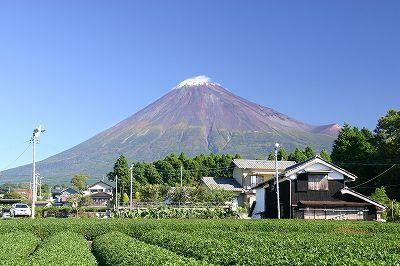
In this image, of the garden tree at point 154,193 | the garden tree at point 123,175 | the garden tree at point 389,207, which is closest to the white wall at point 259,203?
the garden tree at point 389,207

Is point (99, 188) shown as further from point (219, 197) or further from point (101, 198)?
point (219, 197)

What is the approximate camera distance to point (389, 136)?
60.8 m

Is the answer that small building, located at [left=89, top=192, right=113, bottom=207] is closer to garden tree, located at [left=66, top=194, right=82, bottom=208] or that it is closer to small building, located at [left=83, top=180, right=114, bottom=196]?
small building, located at [left=83, top=180, right=114, bottom=196]

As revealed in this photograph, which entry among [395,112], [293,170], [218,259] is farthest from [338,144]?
[218,259]

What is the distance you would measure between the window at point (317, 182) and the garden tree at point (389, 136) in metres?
16.0

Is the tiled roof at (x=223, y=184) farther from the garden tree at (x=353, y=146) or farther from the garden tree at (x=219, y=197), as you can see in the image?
the garden tree at (x=353, y=146)

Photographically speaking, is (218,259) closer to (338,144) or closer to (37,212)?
(37,212)

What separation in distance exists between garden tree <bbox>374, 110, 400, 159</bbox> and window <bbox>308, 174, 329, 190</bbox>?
16027 mm

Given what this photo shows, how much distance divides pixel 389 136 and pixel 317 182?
18.4m

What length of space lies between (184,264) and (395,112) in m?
54.8

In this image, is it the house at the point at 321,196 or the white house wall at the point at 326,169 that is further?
the white house wall at the point at 326,169

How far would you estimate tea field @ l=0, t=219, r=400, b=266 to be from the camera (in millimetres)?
14023

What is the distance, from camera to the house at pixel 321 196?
45969 mm

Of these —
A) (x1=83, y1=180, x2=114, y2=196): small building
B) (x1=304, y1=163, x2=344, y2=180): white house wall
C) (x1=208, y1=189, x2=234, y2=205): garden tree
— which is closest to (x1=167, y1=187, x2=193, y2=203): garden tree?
(x1=208, y1=189, x2=234, y2=205): garden tree
